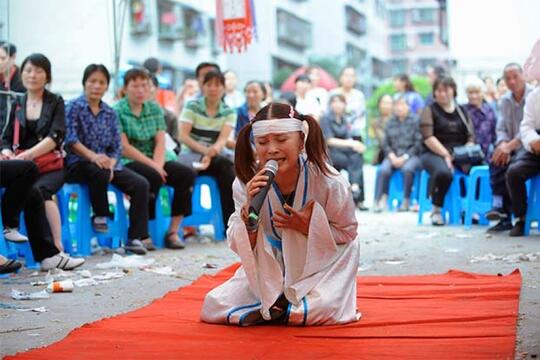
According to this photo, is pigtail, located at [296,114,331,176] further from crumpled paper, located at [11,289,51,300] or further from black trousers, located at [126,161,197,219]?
black trousers, located at [126,161,197,219]

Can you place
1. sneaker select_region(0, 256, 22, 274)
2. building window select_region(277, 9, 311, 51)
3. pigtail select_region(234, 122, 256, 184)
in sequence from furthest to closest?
building window select_region(277, 9, 311, 51) < sneaker select_region(0, 256, 22, 274) < pigtail select_region(234, 122, 256, 184)

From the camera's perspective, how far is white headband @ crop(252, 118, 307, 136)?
4.54m

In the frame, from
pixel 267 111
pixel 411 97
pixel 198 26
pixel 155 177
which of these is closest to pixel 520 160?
pixel 155 177

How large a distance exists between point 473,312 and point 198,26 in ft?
94.4

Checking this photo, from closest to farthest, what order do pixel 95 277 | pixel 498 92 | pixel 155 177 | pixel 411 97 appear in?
pixel 95 277, pixel 155 177, pixel 498 92, pixel 411 97

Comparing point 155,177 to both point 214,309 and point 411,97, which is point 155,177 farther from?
point 411,97

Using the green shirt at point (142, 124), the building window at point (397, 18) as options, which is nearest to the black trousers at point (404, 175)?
the green shirt at point (142, 124)

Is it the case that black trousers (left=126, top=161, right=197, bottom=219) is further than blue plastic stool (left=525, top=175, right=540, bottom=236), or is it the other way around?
black trousers (left=126, top=161, right=197, bottom=219)

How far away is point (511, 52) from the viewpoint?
1123cm

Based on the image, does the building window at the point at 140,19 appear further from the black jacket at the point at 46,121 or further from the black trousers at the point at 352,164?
the black jacket at the point at 46,121

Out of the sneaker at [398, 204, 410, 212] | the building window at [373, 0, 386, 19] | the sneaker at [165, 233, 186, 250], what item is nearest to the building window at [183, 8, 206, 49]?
the sneaker at [398, 204, 410, 212]

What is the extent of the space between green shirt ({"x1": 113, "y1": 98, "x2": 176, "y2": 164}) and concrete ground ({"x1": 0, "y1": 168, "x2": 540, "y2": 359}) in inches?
35.5

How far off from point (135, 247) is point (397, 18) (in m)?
73.8

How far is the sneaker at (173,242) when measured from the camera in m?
8.44
